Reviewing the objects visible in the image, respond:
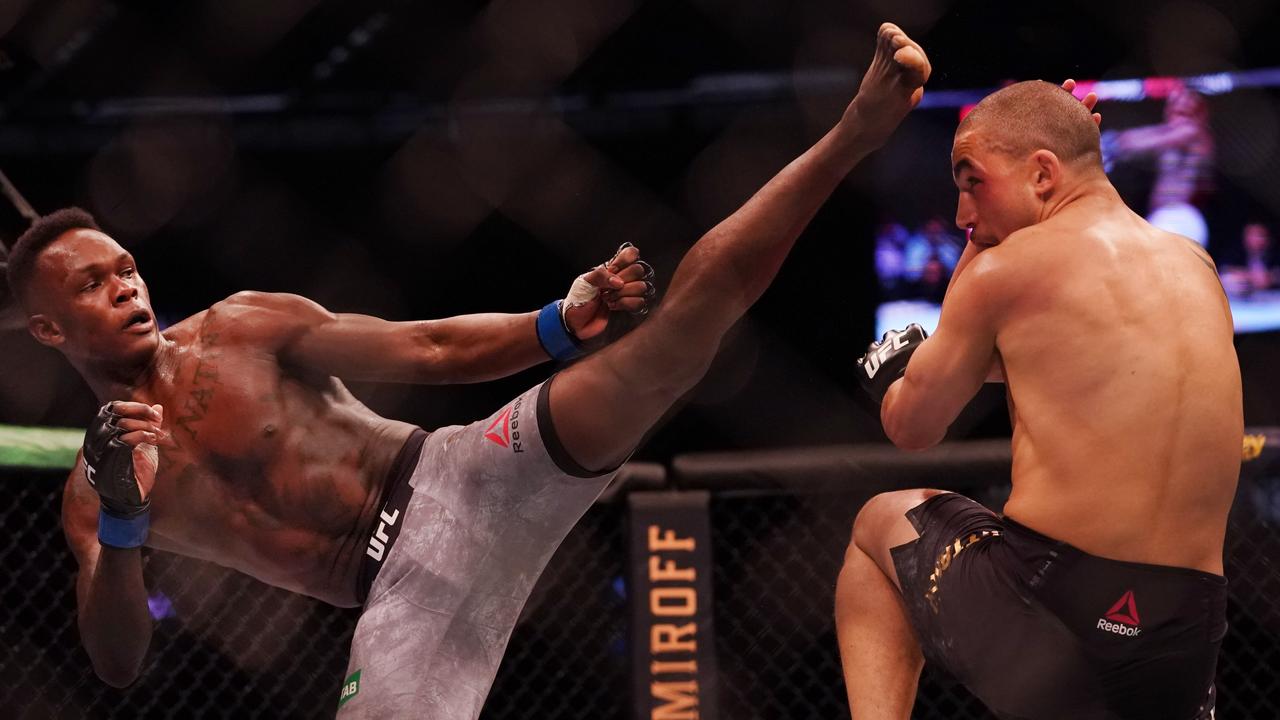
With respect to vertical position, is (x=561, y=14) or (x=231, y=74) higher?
(x=561, y=14)

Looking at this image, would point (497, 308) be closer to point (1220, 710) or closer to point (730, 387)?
point (730, 387)

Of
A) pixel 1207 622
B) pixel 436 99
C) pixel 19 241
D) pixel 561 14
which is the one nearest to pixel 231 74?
pixel 436 99

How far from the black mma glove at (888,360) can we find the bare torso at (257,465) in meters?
0.85

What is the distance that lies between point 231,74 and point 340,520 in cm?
336

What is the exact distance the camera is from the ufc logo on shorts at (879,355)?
169 cm

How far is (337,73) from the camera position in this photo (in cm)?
502

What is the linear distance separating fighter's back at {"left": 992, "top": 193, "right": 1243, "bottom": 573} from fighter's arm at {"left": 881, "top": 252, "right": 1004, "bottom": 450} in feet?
0.08

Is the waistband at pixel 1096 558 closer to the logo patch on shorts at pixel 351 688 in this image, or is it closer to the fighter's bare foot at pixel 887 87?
the fighter's bare foot at pixel 887 87

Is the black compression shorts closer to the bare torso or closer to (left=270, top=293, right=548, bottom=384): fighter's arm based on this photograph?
(left=270, top=293, right=548, bottom=384): fighter's arm

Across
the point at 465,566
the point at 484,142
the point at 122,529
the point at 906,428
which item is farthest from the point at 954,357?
the point at 484,142

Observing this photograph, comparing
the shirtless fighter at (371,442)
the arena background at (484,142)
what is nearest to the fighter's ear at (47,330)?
the shirtless fighter at (371,442)

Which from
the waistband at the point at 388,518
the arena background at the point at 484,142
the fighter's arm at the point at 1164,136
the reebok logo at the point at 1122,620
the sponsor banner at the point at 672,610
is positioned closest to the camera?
the reebok logo at the point at 1122,620

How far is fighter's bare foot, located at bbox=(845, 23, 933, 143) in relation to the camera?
64.4 inches

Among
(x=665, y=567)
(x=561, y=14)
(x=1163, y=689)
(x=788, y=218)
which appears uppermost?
(x=561, y=14)
